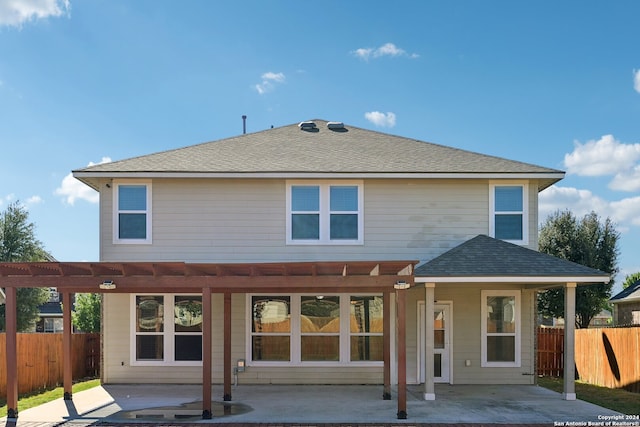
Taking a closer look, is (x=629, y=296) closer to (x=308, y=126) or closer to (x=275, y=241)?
(x=308, y=126)

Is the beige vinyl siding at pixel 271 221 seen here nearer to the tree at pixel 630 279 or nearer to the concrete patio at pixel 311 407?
the concrete patio at pixel 311 407

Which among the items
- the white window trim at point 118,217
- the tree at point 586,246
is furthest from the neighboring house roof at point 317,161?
the tree at point 586,246

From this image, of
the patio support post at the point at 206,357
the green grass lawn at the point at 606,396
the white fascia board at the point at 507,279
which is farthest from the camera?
the green grass lawn at the point at 606,396

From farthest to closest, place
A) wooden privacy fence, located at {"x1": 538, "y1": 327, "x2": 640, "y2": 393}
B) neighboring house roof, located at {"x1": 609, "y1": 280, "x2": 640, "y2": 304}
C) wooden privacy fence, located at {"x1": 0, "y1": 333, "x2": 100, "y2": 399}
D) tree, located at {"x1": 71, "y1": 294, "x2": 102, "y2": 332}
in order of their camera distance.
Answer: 1. tree, located at {"x1": 71, "y1": 294, "x2": 102, "y2": 332}
2. neighboring house roof, located at {"x1": 609, "y1": 280, "x2": 640, "y2": 304}
3. wooden privacy fence, located at {"x1": 538, "y1": 327, "x2": 640, "y2": 393}
4. wooden privacy fence, located at {"x1": 0, "y1": 333, "x2": 100, "y2": 399}

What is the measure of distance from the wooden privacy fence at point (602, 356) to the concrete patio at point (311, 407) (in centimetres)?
264

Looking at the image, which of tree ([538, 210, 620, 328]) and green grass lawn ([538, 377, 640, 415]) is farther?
tree ([538, 210, 620, 328])

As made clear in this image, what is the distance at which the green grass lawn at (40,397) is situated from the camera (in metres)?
11.8

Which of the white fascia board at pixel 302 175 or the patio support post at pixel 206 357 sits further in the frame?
the white fascia board at pixel 302 175

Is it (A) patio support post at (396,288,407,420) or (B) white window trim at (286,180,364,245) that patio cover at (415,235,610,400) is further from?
(B) white window trim at (286,180,364,245)

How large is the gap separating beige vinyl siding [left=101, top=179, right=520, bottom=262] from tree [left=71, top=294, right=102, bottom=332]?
1945 cm

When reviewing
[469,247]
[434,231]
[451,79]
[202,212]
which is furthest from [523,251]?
[202,212]

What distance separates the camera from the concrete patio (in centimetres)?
1012

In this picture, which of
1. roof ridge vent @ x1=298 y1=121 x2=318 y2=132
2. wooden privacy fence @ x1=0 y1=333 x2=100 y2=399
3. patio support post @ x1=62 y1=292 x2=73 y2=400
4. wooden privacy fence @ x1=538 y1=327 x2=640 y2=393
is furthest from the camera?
roof ridge vent @ x1=298 y1=121 x2=318 y2=132

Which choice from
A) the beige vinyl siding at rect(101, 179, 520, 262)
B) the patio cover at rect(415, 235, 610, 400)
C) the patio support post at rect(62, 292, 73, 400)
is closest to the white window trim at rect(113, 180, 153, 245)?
the beige vinyl siding at rect(101, 179, 520, 262)
